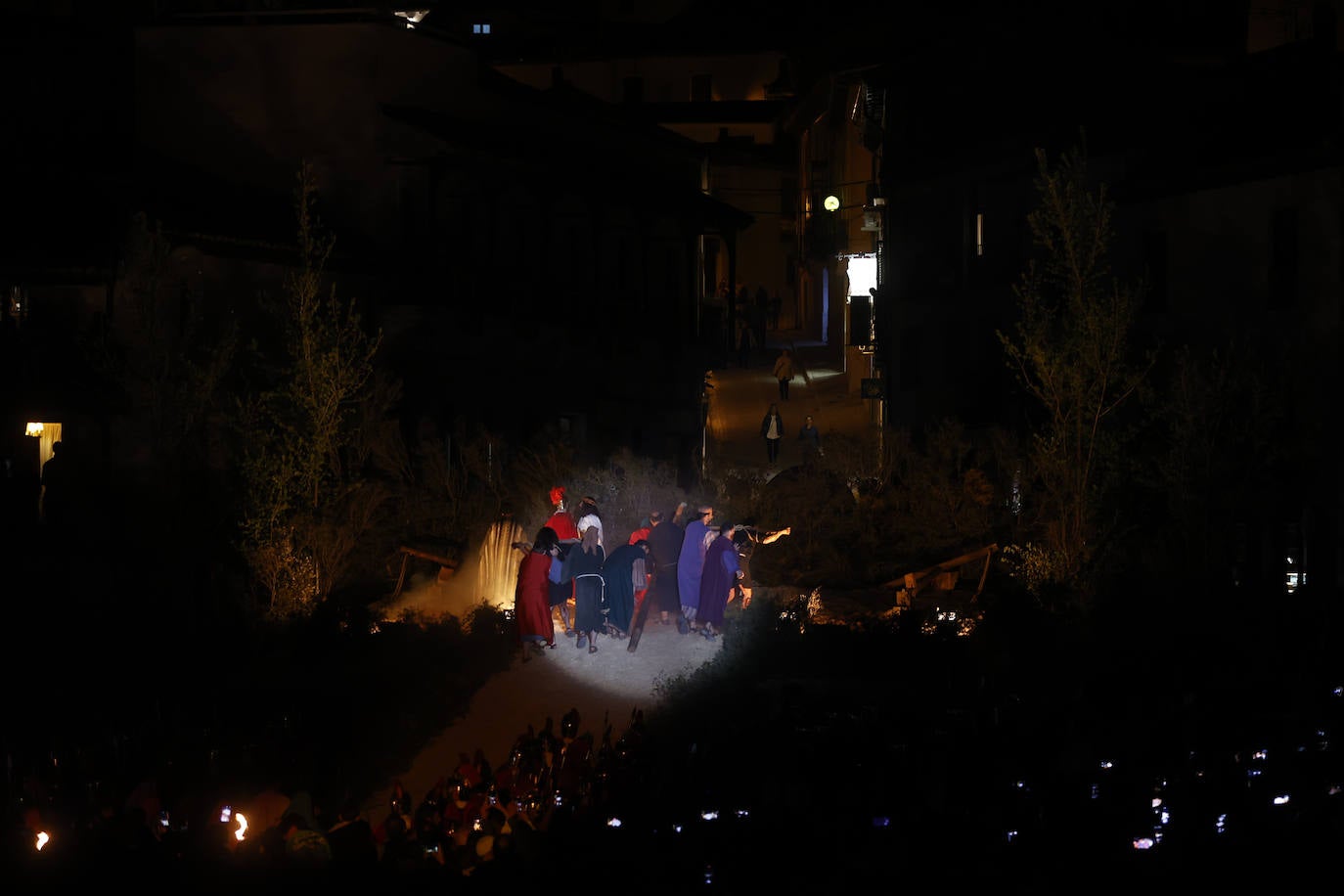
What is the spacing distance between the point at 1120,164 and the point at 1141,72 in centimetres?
297

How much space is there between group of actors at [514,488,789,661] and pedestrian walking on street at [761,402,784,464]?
14.5m

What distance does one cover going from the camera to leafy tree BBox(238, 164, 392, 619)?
23828mm

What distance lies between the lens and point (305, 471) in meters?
24.5

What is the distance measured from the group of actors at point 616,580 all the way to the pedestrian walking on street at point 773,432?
573 inches

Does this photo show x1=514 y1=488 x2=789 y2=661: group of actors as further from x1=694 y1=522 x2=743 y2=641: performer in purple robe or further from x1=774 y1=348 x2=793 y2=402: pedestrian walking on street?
x1=774 y1=348 x2=793 y2=402: pedestrian walking on street

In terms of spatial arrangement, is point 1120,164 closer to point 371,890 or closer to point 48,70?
point 48,70

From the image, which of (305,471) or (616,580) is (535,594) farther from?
(305,471)

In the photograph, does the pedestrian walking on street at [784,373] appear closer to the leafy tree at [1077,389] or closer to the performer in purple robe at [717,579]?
the leafy tree at [1077,389]

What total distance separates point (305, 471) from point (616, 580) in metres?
5.08

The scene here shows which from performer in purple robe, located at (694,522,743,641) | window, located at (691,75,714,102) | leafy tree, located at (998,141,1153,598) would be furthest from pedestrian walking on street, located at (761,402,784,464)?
window, located at (691,75,714,102)

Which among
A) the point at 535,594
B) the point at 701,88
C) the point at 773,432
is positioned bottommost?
the point at 535,594

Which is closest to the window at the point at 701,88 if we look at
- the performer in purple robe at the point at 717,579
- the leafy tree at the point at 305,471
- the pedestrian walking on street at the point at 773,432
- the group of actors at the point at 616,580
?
the pedestrian walking on street at the point at 773,432

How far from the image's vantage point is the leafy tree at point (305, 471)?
23828mm

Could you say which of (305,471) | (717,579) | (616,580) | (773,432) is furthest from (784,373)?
(616,580)
